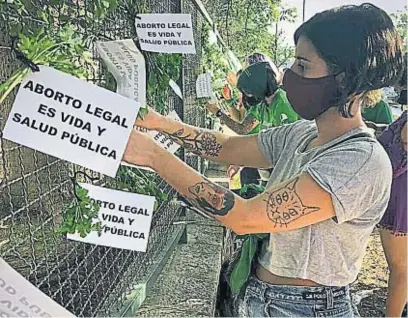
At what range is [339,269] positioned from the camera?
1.44 m

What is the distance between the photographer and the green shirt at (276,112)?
2.99m

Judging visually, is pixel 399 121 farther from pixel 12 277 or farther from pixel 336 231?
pixel 12 277

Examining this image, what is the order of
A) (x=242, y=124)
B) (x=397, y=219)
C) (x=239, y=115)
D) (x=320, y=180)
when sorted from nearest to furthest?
(x=320, y=180)
(x=397, y=219)
(x=242, y=124)
(x=239, y=115)

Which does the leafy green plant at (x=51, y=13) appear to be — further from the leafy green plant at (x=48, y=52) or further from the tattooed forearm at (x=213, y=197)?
the tattooed forearm at (x=213, y=197)

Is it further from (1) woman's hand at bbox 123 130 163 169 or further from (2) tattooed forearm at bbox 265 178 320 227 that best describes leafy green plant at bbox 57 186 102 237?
(2) tattooed forearm at bbox 265 178 320 227

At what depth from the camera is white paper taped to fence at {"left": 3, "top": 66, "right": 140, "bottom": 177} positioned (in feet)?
3.22

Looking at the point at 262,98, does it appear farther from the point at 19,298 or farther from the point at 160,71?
the point at 19,298

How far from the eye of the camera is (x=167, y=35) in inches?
64.5

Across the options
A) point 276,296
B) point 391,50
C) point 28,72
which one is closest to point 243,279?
point 276,296

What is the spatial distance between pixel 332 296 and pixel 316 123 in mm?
441

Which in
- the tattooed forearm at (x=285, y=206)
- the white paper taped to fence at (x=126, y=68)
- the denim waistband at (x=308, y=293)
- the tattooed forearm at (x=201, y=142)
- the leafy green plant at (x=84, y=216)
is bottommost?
the denim waistband at (x=308, y=293)

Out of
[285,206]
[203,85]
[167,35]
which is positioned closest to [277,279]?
[285,206]

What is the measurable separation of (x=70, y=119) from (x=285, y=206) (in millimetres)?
548

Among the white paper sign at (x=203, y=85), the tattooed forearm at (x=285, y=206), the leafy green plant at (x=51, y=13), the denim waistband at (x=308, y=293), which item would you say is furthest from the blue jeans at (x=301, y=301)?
the white paper sign at (x=203, y=85)
